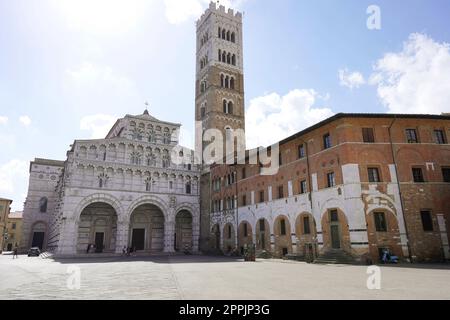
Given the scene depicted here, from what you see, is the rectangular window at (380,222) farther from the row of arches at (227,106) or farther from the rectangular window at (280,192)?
the row of arches at (227,106)

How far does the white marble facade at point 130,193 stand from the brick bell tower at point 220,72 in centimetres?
902

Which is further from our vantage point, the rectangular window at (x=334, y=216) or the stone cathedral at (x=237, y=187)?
the rectangular window at (x=334, y=216)

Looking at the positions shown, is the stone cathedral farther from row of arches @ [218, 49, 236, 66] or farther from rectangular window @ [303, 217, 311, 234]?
row of arches @ [218, 49, 236, 66]

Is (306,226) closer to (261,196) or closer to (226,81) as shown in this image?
(261,196)

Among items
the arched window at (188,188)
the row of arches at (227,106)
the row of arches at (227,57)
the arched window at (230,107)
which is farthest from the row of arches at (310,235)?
the row of arches at (227,57)

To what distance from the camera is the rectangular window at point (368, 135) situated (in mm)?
22733

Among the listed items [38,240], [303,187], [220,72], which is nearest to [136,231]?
[303,187]

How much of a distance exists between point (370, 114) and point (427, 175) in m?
6.00

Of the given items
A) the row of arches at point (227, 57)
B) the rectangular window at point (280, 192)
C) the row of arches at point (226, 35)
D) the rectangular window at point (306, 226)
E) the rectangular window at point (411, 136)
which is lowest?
the rectangular window at point (306, 226)

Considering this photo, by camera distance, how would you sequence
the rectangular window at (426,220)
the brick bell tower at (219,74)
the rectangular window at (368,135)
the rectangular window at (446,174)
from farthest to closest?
the brick bell tower at (219,74) < the rectangular window at (368,135) < the rectangular window at (446,174) < the rectangular window at (426,220)

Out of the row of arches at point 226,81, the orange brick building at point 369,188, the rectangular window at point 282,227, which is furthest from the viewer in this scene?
the row of arches at point 226,81
